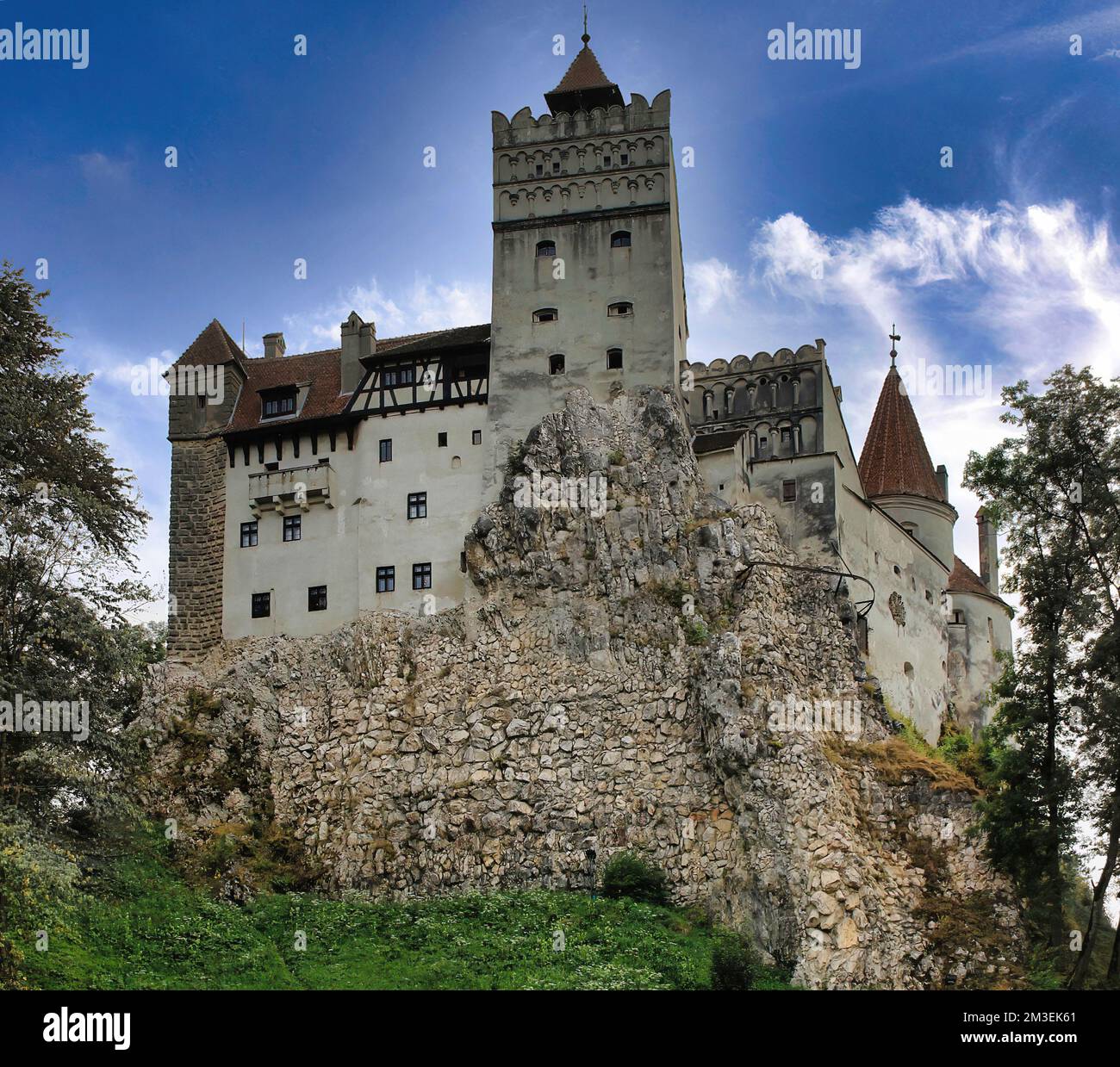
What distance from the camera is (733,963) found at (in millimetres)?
41219

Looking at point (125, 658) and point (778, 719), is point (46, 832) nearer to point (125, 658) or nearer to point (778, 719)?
point (125, 658)

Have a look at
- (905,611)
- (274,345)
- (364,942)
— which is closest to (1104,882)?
(905,611)

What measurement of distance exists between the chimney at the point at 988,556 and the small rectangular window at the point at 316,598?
28.3 m

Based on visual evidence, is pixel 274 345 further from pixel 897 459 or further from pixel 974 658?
pixel 974 658

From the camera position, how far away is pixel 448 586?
5416 centimetres

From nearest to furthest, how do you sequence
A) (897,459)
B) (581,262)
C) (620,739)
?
(620,739), (581,262), (897,459)

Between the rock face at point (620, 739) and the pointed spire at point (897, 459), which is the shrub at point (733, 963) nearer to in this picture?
the rock face at point (620, 739)

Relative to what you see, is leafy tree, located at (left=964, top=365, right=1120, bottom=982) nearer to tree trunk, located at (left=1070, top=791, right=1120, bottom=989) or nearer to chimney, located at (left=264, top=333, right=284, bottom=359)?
tree trunk, located at (left=1070, top=791, right=1120, bottom=989)

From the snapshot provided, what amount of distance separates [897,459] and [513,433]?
55.7ft

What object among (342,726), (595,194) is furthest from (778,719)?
(595,194)

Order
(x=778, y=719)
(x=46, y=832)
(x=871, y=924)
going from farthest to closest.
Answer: (x=778, y=719)
(x=871, y=924)
(x=46, y=832)
